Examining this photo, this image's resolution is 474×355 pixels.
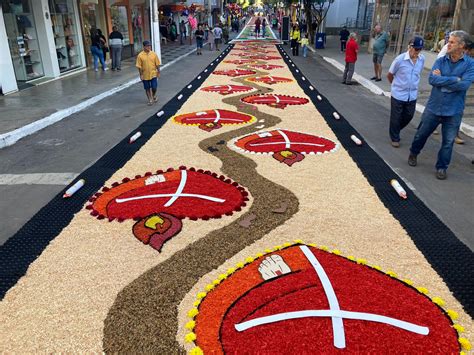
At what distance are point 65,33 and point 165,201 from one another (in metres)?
14.7

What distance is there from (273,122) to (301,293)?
247 inches

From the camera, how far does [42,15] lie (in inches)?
582

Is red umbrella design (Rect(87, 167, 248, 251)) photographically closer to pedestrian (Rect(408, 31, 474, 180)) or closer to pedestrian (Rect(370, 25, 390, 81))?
pedestrian (Rect(408, 31, 474, 180))

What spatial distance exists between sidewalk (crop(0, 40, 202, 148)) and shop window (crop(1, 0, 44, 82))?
0.82m

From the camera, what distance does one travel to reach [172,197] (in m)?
5.38

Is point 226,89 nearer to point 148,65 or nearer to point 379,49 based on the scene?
point 148,65

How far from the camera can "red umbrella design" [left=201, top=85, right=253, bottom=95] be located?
43.9ft

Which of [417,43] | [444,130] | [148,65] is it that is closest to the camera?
[444,130]

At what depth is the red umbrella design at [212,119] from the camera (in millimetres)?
9273

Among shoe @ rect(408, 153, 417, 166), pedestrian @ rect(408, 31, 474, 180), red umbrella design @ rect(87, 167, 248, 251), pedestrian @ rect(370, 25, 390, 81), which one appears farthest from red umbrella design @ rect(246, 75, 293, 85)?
red umbrella design @ rect(87, 167, 248, 251)

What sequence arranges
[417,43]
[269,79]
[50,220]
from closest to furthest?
[50,220]
[417,43]
[269,79]

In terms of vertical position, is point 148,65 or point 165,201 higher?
point 148,65

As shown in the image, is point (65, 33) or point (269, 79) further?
point (65, 33)

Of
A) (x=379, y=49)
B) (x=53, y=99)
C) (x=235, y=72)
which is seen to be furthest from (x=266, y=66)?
(x=53, y=99)
